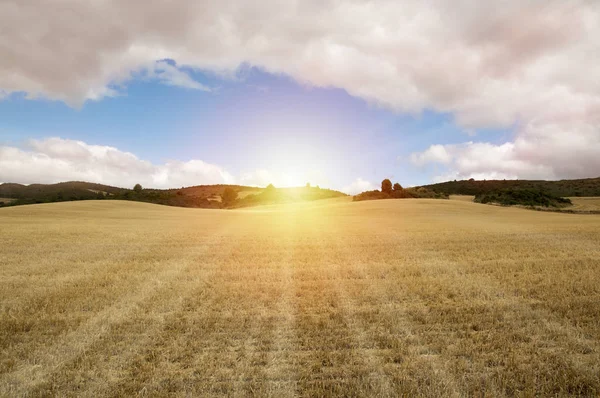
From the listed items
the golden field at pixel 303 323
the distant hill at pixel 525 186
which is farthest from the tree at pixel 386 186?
the golden field at pixel 303 323

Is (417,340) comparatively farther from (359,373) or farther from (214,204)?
(214,204)

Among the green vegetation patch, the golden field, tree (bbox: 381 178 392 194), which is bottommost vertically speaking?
the golden field

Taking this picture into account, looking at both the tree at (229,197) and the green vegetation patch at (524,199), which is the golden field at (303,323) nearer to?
the green vegetation patch at (524,199)

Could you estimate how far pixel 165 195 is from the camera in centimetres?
8456

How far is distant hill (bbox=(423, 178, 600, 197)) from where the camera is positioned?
10669 cm

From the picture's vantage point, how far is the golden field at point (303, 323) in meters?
5.55

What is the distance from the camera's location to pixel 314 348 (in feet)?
21.5

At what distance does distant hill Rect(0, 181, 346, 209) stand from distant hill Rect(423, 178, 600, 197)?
1589 inches

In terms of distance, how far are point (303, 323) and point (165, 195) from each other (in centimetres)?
8328

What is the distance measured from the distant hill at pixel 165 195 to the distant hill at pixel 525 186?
40350mm

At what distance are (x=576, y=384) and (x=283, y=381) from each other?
443 cm

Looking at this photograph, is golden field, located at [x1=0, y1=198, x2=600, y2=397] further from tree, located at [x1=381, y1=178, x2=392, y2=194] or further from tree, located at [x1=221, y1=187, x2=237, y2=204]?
tree, located at [x1=221, y1=187, x2=237, y2=204]

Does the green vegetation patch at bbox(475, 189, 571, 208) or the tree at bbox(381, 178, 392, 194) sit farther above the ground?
the tree at bbox(381, 178, 392, 194)

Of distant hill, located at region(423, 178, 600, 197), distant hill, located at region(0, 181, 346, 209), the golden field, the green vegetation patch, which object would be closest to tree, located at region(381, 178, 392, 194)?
the green vegetation patch
